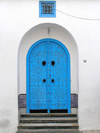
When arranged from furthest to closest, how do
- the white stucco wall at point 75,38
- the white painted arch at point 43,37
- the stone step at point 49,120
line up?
the white painted arch at point 43,37
the stone step at point 49,120
the white stucco wall at point 75,38

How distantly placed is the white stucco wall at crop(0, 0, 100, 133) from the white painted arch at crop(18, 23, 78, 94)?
0.99 ft

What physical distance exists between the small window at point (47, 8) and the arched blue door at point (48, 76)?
0.73 m

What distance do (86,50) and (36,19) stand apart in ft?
5.14

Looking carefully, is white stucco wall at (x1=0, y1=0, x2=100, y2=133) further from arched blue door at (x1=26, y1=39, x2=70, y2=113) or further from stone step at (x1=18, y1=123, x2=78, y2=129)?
arched blue door at (x1=26, y1=39, x2=70, y2=113)

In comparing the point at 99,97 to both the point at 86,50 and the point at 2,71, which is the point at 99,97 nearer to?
the point at 86,50

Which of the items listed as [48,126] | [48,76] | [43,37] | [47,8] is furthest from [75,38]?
[48,126]

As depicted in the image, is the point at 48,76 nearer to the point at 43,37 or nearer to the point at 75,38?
the point at 43,37

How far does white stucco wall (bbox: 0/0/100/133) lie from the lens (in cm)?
413

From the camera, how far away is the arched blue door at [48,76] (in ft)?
14.9

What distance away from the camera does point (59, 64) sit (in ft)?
15.0

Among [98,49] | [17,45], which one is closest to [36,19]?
[17,45]

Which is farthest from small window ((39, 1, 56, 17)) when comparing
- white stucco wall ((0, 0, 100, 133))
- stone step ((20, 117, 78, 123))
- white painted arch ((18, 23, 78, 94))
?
stone step ((20, 117, 78, 123))

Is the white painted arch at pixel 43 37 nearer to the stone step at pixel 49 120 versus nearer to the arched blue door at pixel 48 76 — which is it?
the arched blue door at pixel 48 76

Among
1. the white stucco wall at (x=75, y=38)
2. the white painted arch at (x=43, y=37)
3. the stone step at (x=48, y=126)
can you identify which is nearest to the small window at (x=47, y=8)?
the white stucco wall at (x=75, y=38)
